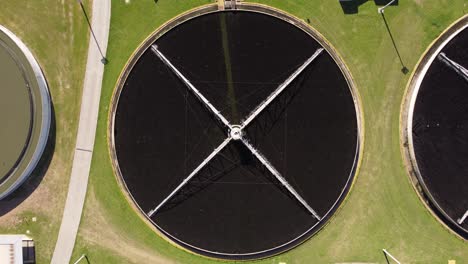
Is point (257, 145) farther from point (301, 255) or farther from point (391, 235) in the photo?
point (391, 235)

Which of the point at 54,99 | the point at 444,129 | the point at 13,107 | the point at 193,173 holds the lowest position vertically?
the point at 193,173

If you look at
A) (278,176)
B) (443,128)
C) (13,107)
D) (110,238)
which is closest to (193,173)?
(278,176)

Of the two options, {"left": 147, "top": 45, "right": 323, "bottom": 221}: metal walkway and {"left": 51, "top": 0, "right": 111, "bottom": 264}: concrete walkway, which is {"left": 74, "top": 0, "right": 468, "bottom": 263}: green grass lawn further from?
{"left": 147, "top": 45, "right": 323, "bottom": 221}: metal walkway

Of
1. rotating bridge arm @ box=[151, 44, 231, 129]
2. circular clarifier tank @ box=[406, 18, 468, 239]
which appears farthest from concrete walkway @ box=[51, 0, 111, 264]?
circular clarifier tank @ box=[406, 18, 468, 239]

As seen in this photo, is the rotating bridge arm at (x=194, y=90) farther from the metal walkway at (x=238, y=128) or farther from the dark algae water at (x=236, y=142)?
the dark algae water at (x=236, y=142)

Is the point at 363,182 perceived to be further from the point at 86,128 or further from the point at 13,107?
the point at 13,107

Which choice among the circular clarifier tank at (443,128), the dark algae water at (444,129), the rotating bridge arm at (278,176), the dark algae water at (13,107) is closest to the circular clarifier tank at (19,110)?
the dark algae water at (13,107)
